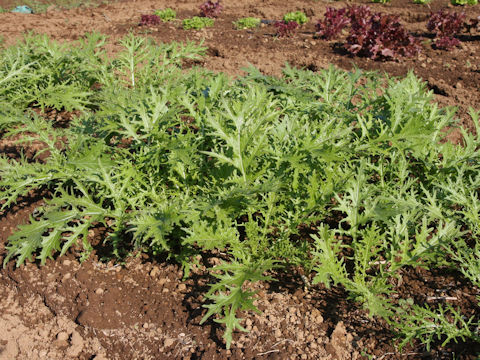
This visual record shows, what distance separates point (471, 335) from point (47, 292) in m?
2.41

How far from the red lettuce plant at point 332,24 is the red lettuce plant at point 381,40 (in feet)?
1.46

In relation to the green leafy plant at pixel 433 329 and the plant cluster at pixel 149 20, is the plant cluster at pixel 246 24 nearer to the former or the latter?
the plant cluster at pixel 149 20

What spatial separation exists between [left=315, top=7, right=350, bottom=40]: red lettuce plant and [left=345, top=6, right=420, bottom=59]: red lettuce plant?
0.45m

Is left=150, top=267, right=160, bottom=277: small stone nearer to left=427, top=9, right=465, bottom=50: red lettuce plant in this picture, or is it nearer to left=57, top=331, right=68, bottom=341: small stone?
left=57, top=331, right=68, bottom=341: small stone

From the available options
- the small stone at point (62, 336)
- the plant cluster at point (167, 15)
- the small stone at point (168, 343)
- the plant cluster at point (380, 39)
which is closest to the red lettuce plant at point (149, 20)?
the plant cluster at point (167, 15)

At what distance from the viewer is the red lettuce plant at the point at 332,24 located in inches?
254

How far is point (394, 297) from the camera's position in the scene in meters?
2.44

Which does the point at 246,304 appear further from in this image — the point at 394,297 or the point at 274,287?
the point at 394,297

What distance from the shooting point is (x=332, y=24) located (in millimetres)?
6516

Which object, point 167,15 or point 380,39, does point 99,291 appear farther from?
point 167,15

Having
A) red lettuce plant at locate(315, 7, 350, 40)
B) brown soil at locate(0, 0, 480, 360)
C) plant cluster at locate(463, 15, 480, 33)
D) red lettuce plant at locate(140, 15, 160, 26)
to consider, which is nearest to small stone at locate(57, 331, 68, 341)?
brown soil at locate(0, 0, 480, 360)

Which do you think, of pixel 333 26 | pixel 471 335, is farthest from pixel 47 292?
pixel 333 26

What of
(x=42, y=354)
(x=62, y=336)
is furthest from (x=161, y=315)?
(x=42, y=354)

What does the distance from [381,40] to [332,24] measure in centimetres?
112
